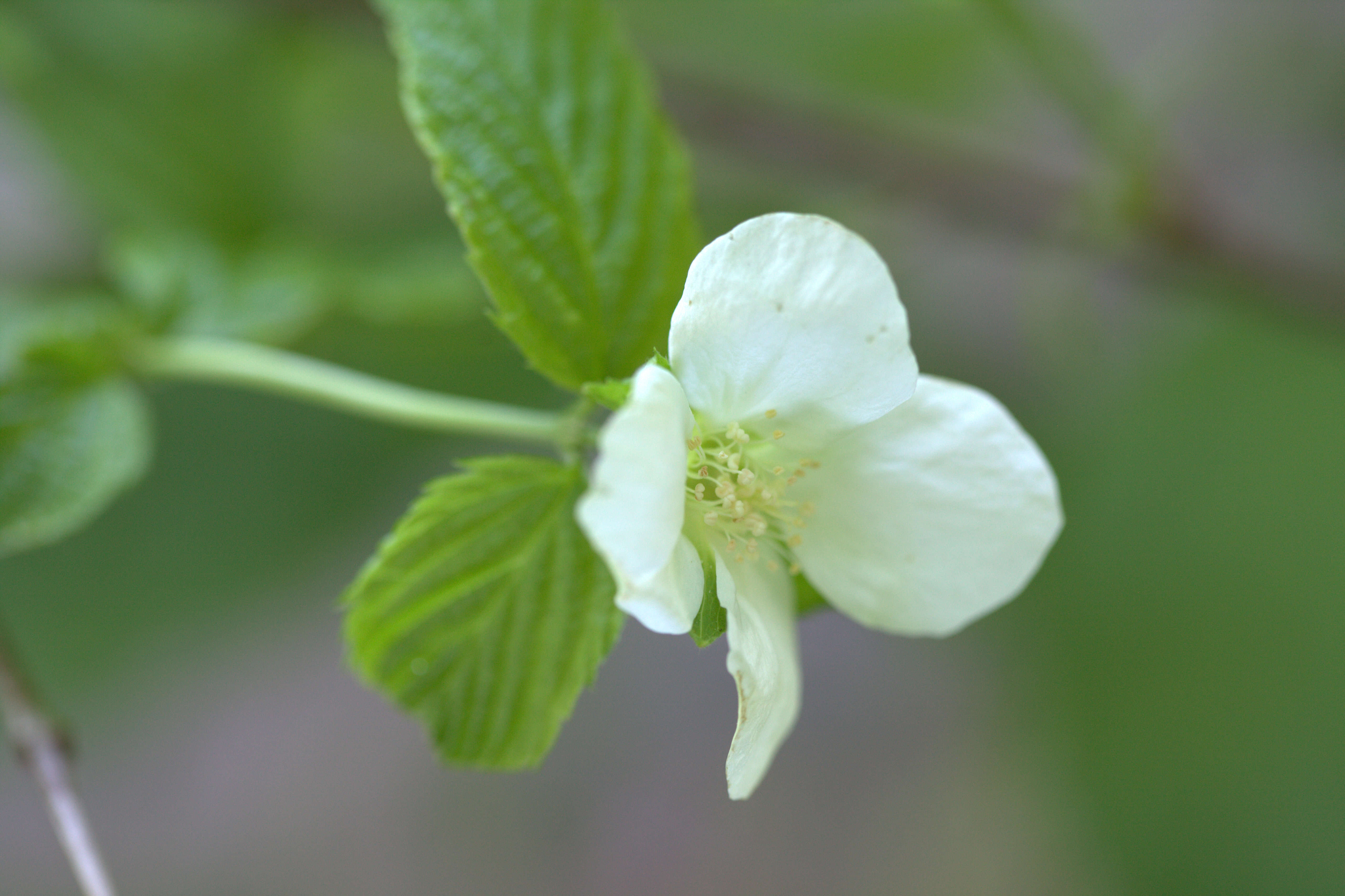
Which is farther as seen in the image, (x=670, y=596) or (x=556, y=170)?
(x=556, y=170)

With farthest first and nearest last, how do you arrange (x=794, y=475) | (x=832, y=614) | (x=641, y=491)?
1. (x=832, y=614)
2. (x=794, y=475)
3. (x=641, y=491)

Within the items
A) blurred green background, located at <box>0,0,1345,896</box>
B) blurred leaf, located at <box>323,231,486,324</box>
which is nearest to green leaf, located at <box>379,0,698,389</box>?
blurred leaf, located at <box>323,231,486,324</box>

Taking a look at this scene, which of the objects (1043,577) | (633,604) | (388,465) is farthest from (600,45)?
(1043,577)

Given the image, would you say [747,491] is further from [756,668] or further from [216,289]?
[216,289]

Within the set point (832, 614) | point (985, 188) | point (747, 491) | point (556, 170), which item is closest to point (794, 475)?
point (747, 491)

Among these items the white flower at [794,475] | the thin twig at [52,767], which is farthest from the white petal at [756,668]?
the thin twig at [52,767]

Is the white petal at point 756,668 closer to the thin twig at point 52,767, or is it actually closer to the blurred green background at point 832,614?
the thin twig at point 52,767
